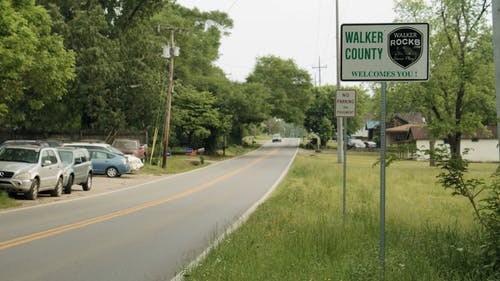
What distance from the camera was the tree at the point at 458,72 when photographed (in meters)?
45.0

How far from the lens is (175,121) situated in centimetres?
5031

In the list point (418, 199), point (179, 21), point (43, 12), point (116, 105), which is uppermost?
point (179, 21)

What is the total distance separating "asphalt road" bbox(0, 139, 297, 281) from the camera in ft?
28.8

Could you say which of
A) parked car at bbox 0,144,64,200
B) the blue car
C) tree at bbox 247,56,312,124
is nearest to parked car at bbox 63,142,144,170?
the blue car

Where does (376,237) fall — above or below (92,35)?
below

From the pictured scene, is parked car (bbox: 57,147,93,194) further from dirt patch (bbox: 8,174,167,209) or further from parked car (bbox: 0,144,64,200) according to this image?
parked car (bbox: 0,144,64,200)

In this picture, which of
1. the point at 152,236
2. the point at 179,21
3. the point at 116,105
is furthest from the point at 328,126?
the point at 152,236

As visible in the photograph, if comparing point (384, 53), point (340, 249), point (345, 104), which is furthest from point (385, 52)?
point (345, 104)

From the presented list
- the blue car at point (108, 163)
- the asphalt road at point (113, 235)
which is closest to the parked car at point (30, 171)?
the asphalt road at point (113, 235)

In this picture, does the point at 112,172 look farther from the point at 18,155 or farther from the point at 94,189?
the point at 18,155

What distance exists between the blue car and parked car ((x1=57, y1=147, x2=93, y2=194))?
7711 millimetres

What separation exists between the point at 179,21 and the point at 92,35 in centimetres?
2709

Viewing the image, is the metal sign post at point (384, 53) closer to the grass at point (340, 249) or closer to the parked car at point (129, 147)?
the grass at point (340, 249)

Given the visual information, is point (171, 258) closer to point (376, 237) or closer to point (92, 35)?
point (376, 237)
